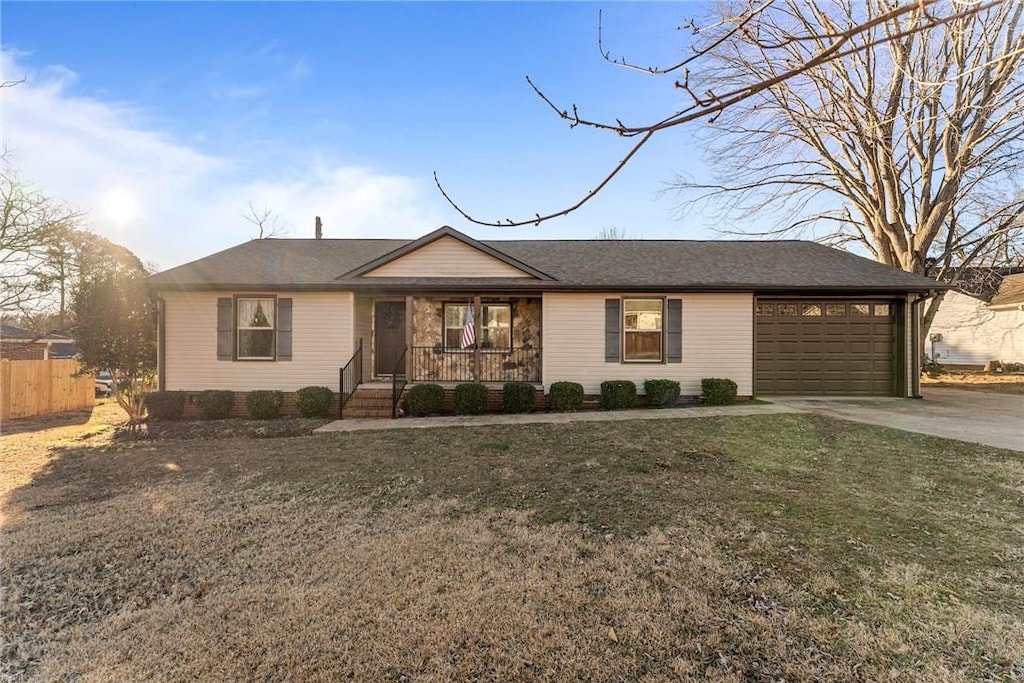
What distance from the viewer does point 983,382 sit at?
15.5 meters

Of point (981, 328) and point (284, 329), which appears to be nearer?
point (284, 329)

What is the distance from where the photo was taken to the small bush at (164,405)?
9.81 metres

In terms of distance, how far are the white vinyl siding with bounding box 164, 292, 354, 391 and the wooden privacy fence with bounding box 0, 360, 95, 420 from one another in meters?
2.50

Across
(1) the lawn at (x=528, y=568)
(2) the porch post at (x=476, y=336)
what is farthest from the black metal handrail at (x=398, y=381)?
(1) the lawn at (x=528, y=568)

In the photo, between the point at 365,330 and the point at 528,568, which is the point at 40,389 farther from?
the point at 528,568

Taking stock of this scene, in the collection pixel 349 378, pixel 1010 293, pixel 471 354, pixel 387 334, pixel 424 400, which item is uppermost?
pixel 1010 293

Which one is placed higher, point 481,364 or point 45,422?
point 481,364

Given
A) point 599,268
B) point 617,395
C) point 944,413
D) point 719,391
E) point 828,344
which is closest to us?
point 944,413

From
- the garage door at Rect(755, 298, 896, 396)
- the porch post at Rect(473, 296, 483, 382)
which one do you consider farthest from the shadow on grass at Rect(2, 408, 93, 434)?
the garage door at Rect(755, 298, 896, 396)

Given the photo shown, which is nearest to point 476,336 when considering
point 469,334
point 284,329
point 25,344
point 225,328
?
point 469,334

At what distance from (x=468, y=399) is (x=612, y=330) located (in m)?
3.72

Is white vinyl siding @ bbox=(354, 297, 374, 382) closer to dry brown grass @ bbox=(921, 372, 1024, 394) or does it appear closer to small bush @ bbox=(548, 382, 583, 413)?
small bush @ bbox=(548, 382, 583, 413)

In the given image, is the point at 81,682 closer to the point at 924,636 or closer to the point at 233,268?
the point at 924,636

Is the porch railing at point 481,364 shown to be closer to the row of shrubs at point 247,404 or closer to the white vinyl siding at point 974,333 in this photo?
the row of shrubs at point 247,404
